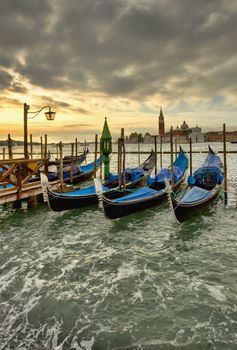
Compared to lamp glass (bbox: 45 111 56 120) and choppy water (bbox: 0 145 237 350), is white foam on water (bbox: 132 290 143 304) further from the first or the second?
lamp glass (bbox: 45 111 56 120)

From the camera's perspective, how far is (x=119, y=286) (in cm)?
461

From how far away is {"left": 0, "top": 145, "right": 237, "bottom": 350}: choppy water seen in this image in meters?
3.45

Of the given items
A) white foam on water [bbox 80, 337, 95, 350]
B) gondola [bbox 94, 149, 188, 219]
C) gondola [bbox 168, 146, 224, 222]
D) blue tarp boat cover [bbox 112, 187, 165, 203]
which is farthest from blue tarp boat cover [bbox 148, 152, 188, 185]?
white foam on water [bbox 80, 337, 95, 350]

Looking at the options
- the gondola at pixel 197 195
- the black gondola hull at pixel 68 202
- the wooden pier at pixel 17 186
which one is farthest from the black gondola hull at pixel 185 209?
the wooden pier at pixel 17 186

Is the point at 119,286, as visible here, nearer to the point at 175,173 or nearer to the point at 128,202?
the point at 128,202

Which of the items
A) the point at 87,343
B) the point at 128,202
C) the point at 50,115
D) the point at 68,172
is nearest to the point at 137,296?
the point at 87,343

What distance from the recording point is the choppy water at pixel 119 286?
136 inches

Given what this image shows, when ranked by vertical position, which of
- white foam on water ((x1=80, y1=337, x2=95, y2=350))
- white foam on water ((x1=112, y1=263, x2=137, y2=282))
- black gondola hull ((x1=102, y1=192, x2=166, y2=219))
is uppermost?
black gondola hull ((x1=102, y1=192, x2=166, y2=219))

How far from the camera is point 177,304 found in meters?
4.09

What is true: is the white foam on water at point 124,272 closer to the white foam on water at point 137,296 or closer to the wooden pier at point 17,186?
the white foam on water at point 137,296

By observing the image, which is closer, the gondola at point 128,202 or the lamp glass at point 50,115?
the gondola at point 128,202

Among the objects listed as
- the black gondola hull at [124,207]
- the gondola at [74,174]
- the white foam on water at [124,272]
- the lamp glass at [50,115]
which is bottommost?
the white foam on water at [124,272]

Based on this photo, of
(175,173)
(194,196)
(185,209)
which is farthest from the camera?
(175,173)

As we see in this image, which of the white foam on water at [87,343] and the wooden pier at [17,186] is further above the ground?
the wooden pier at [17,186]
